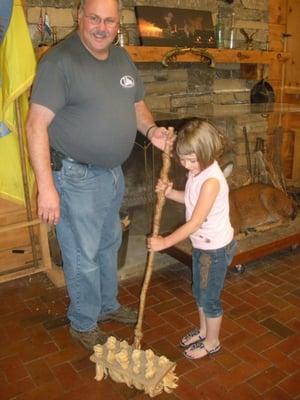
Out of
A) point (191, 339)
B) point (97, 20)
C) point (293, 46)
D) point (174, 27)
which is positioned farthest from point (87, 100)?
point (293, 46)

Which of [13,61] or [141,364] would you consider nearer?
[141,364]

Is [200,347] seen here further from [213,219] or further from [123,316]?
[213,219]

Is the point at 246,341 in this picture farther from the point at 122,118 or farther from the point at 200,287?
the point at 122,118

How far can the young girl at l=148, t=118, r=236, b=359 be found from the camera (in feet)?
5.16

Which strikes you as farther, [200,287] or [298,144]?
[298,144]

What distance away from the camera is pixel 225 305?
2.34 metres

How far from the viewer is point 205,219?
1.65 m

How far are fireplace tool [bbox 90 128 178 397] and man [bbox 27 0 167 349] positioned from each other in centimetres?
23

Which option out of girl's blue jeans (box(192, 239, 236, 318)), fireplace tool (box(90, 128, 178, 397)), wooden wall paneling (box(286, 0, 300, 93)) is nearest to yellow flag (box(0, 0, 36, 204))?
fireplace tool (box(90, 128, 178, 397))

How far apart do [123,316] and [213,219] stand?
2.76 feet

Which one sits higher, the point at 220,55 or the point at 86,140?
the point at 220,55

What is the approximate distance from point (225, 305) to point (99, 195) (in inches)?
41.6

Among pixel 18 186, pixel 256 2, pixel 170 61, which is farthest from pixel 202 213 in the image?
pixel 256 2

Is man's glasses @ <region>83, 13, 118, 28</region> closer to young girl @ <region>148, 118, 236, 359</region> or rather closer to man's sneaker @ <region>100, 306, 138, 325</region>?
young girl @ <region>148, 118, 236, 359</region>
